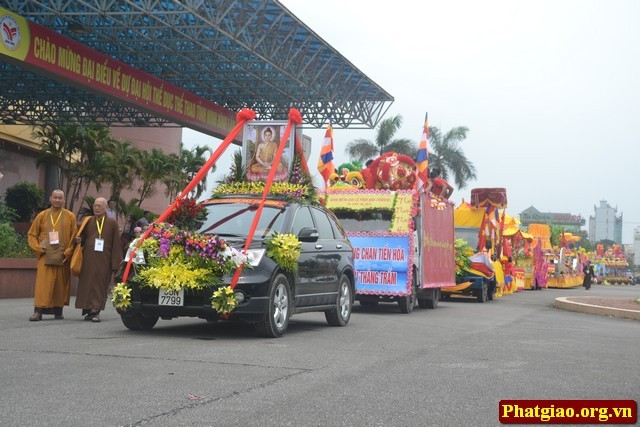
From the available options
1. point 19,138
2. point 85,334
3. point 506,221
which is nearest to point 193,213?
point 85,334

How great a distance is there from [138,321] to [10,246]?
28.8ft

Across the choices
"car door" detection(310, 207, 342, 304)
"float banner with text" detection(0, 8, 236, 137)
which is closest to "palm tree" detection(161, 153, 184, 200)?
"float banner with text" detection(0, 8, 236, 137)

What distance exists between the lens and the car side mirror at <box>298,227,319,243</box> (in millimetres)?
11172

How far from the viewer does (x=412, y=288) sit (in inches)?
674

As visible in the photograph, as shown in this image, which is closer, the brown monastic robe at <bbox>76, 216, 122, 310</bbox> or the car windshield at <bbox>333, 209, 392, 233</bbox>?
the brown monastic robe at <bbox>76, 216, 122, 310</bbox>

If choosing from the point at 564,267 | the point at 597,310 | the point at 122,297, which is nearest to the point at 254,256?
the point at 122,297

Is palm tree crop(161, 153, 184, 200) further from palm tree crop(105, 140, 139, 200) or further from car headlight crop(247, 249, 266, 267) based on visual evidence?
car headlight crop(247, 249, 266, 267)

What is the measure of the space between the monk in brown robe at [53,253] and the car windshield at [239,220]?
227 centimetres

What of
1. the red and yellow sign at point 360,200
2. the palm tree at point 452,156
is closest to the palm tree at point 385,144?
the palm tree at point 452,156

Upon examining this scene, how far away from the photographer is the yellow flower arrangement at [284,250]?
10.5m

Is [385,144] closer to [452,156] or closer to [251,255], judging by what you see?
[452,156]

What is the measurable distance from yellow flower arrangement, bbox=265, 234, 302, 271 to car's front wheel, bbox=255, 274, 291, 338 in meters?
0.17

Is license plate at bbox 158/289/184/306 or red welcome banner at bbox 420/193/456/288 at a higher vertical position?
red welcome banner at bbox 420/193/456/288

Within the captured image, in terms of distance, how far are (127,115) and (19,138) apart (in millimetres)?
6254
